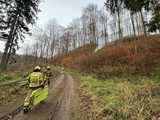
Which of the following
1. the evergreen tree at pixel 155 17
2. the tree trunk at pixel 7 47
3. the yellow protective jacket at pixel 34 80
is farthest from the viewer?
the tree trunk at pixel 7 47

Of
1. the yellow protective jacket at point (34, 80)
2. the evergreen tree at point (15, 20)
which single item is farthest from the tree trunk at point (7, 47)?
the yellow protective jacket at point (34, 80)

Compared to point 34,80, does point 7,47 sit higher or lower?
higher

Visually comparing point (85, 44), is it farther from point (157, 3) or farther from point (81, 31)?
point (157, 3)

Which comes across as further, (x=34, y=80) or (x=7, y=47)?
(x=7, y=47)

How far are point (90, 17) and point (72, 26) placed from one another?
2034 centimetres

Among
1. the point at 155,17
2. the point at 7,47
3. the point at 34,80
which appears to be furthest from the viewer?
the point at 7,47

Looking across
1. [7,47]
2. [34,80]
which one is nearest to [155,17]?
[34,80]

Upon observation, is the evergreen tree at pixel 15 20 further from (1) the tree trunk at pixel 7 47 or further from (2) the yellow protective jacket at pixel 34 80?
(2) the yellow protective jacket at pixel 34 80

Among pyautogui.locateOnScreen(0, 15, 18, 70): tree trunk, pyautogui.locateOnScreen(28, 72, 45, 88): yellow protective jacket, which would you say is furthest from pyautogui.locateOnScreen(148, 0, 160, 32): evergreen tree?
pyautogui.locateOnScreen(0, 15, 18, 70): tree trunk

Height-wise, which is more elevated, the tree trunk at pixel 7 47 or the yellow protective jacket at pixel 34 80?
the tree trunk at pixel 7 47

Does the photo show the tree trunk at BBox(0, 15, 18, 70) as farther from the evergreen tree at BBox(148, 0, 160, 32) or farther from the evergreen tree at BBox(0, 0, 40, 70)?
the evergreen tree at BBox(148, 0, 160, 32)

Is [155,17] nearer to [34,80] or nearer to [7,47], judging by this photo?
[34,80]

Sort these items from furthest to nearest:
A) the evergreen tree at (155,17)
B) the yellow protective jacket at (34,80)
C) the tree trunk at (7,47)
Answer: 1. the tree trunk at (7,47)
2. the evergreen tree at (155,17)
3. the yellow protective jacket at (34,80)

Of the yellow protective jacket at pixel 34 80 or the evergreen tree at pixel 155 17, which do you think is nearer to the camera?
the yellow protective jacket at pixel 34 80
